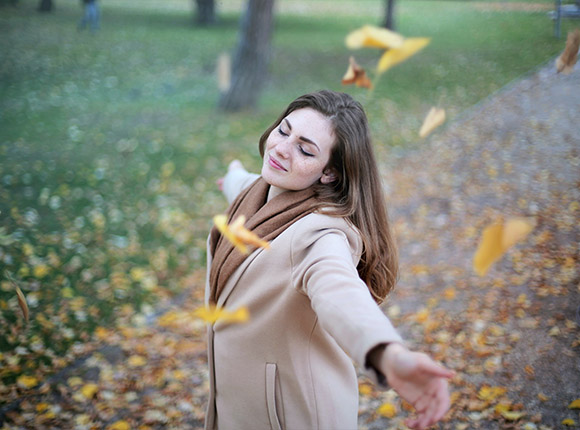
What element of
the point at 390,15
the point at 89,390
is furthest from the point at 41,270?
the point at 390,15

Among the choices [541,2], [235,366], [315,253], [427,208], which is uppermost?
[541,2]

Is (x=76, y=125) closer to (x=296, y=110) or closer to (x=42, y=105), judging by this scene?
(x=42, y=105)

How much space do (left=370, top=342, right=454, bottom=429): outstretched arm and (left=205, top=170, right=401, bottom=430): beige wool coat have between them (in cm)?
37

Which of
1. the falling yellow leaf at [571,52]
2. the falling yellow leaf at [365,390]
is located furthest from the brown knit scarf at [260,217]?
the falling yellow leaf at [365,390]

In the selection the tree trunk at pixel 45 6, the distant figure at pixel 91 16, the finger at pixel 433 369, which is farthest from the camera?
the distant figure at pixel 91 16

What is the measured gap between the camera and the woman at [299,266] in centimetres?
177

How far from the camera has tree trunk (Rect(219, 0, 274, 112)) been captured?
818cm

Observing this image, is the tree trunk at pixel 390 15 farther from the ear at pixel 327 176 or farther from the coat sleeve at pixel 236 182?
the ear at pixel 327 176

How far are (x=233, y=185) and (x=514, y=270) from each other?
10.6ft

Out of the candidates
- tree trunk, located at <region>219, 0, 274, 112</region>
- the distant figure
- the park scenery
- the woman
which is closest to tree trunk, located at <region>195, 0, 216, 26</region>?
the park scenery

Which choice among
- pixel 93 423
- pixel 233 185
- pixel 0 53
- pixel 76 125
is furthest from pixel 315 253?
pixel 0 53

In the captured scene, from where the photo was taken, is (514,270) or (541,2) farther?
(514,270)

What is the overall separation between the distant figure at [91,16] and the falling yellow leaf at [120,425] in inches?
257

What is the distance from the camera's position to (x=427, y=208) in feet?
20.9
